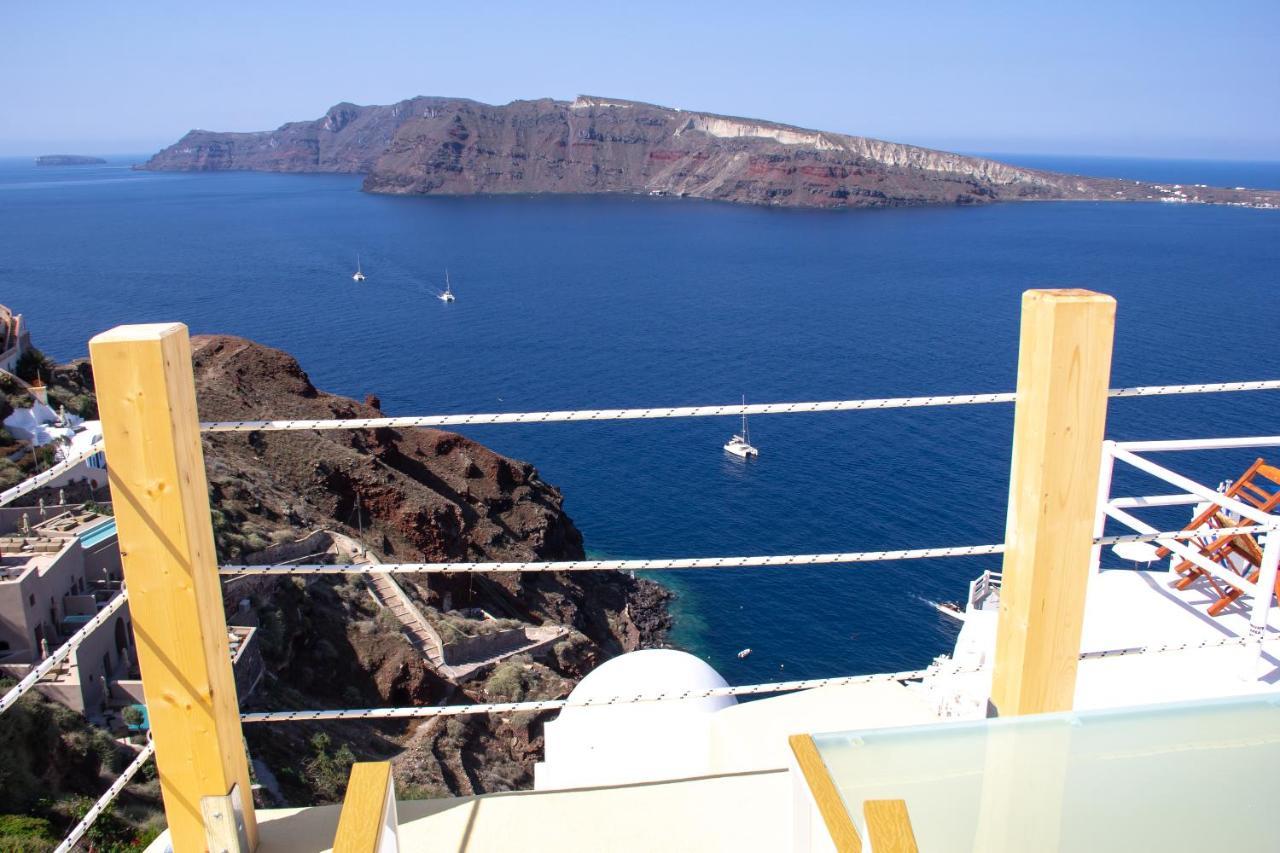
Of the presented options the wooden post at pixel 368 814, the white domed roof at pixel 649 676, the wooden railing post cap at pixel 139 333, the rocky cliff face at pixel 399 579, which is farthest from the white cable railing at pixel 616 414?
the rocky cliff face at pixel 399 579

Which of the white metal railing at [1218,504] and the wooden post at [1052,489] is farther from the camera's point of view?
the white metal railing at [1218,504]

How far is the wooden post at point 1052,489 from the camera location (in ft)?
7.57

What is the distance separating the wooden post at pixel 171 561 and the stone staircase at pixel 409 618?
1813 cm

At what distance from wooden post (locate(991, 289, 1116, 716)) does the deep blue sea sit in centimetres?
2251

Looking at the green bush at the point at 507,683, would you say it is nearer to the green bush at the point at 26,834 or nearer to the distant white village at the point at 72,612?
the distant white village at the point at 72,612

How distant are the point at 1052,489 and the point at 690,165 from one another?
528 ft

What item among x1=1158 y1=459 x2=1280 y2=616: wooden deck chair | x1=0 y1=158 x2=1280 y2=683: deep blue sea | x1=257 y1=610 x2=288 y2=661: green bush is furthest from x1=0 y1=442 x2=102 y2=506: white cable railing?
x1=0 y1=158 x2=1280 y2=683: deep blue sea

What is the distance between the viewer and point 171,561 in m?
2.17

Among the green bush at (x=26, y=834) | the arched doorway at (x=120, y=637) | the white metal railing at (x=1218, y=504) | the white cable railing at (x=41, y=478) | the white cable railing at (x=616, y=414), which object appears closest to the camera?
the white cable railing at (x=41, y=478)

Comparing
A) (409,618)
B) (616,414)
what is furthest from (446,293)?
(616,414)

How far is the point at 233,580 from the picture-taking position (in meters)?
17.6

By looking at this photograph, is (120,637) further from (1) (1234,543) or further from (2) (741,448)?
(2) (741,448)

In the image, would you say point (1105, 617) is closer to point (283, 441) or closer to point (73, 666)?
point (73, 666)

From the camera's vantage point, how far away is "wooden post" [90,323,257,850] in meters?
2.08
